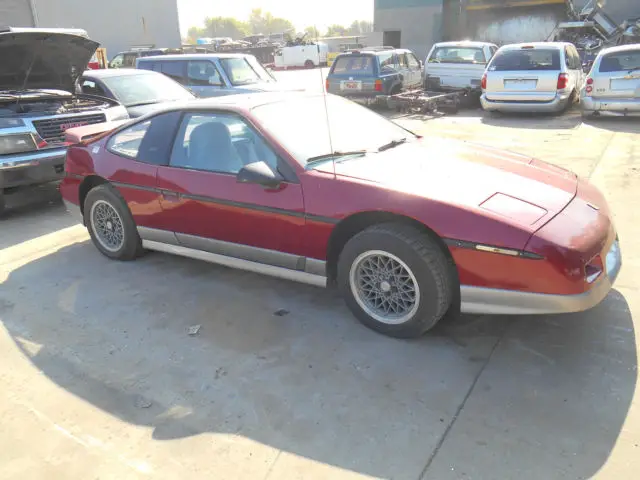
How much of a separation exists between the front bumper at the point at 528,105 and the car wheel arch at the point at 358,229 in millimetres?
9548

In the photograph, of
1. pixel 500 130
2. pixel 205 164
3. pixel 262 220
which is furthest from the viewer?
pixel 500 130

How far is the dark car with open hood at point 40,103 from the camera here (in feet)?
19.5

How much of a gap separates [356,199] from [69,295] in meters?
2.49

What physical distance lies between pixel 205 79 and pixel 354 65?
14.1 feet

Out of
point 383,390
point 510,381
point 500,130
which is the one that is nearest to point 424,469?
point 383,390

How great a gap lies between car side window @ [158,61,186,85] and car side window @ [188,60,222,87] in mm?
169

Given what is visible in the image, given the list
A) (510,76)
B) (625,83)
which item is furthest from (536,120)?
(625,83)

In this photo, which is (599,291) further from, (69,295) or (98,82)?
(98,82)

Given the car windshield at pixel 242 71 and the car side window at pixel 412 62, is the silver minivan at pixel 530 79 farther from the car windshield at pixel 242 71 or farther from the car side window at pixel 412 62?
the car windshield at pixel 242 71

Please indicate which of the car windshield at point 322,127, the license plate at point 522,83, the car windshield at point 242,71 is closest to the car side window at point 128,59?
the car windshield at point 242,71

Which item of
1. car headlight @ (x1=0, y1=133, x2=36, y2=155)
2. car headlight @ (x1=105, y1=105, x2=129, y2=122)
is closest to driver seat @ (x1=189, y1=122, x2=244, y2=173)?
car headlight @ (x1=0, y1=133, x2=36, y2=155)

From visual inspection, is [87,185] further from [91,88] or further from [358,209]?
[91,88]

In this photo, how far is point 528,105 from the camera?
1154 centimetres

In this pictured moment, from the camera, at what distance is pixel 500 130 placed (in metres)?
10.5
